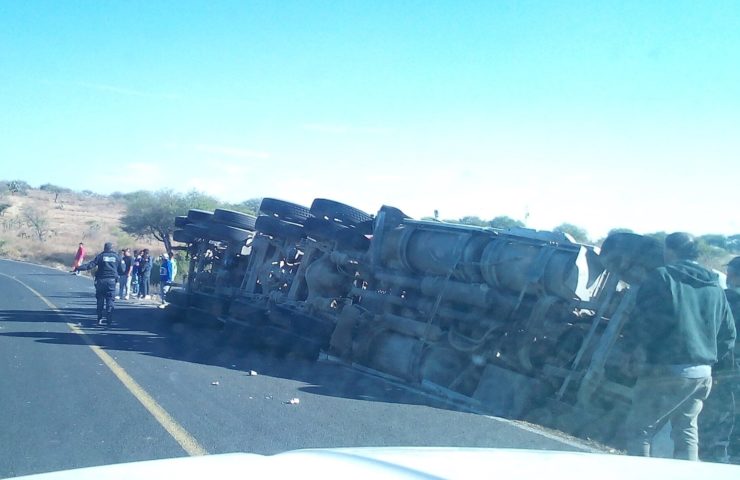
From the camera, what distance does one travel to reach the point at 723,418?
7.32 metres

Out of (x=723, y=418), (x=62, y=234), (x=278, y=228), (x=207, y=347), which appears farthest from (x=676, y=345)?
(x=62, y=234)

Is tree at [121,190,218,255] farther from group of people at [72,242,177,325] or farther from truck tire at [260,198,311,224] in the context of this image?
truck tire at [260,198,311,224]

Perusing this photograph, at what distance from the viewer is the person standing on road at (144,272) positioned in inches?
936

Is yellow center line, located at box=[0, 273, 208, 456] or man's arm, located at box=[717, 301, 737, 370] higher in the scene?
man's arm, located at box=[717, 301, 737, 370]

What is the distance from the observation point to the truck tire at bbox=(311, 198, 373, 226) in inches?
519

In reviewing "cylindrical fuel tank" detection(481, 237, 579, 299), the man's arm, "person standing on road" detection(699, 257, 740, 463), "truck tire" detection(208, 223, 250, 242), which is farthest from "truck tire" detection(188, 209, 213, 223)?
the man's arm

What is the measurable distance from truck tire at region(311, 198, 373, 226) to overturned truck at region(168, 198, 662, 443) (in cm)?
2

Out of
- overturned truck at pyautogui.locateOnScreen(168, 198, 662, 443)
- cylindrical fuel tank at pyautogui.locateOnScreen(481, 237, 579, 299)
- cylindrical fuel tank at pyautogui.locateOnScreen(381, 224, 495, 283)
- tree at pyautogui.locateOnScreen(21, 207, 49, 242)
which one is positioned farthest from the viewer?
tree at pyautogui.locateOnScreen(21, 207, 49, 242)

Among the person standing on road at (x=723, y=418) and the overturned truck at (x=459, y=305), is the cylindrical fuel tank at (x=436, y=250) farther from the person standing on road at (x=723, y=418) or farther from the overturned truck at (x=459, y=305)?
the person standing on road at (x=723, y=418)

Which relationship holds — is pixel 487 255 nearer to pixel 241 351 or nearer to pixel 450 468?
pixel 241 351

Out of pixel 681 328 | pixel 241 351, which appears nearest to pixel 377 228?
pixel 241 351

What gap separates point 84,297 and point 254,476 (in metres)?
21.5

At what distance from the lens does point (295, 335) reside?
40.2 feet

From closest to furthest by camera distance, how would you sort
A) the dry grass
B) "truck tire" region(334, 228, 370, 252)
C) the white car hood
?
the white car hood → "truck tire" region(334, 228, 370, 252) → the dry grass
